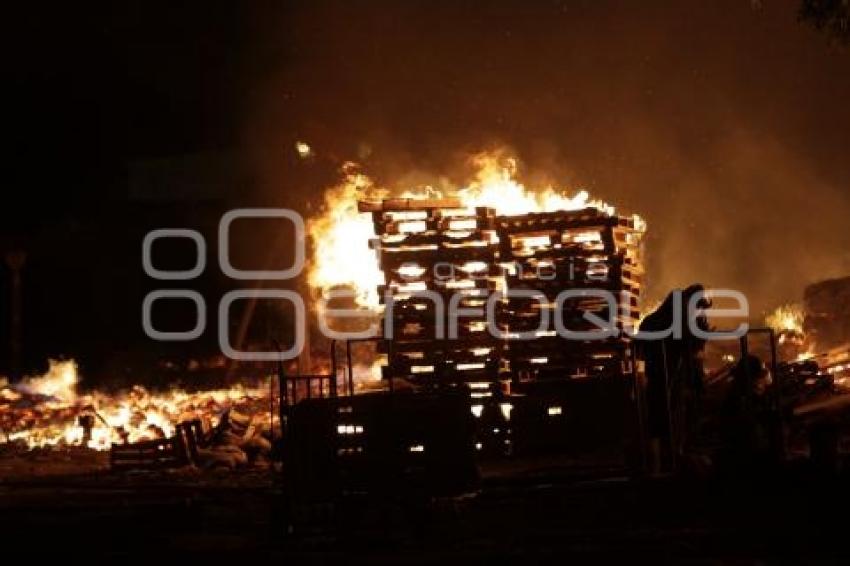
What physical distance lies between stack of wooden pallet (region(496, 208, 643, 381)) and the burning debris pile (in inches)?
227

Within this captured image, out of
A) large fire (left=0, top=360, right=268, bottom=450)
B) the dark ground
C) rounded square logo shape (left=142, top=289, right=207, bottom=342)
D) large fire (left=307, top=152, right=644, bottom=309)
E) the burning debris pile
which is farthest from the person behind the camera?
rounded square logo shape (left=142, top=289, right=207, bottom=342)

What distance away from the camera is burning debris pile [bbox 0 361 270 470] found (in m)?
17.8

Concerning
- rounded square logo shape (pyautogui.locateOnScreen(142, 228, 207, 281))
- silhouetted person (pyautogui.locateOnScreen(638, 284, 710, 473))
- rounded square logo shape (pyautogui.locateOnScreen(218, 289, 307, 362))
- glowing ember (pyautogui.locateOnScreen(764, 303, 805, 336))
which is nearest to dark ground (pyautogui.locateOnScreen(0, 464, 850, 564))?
silhouetted person (pyautogui.locateOnScreen(638, 284, 710, 473))

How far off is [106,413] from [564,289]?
463 inches

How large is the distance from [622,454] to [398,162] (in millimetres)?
15982

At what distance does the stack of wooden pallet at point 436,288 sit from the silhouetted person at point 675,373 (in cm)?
231

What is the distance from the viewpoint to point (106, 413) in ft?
67.8

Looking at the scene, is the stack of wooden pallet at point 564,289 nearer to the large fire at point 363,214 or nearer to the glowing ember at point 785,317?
the large fire at point 363,214

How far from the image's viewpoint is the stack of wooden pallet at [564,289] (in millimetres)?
13297

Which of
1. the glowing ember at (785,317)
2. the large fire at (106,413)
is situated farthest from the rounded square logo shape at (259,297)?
the glowing ember at (785,317)

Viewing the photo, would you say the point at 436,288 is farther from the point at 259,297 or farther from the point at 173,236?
the point at 173,236

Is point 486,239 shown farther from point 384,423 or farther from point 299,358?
point 299,358

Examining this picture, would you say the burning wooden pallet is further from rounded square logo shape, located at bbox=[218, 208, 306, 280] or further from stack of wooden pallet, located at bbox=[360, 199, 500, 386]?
rounded square logo shape, located at bbox=[218, 208, 306, 280]

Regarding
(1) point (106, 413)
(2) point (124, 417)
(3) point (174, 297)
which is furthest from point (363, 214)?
(3) point (174, 297)
